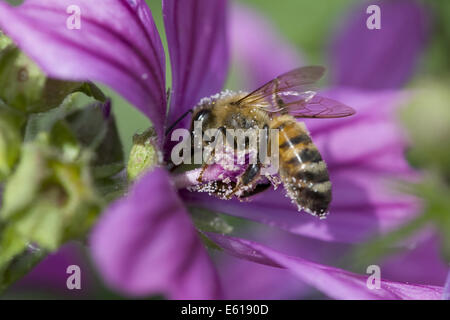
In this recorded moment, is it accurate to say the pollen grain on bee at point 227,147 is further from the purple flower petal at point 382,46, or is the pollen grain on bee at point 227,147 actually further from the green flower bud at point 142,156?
the purple flower petal at point 382,46

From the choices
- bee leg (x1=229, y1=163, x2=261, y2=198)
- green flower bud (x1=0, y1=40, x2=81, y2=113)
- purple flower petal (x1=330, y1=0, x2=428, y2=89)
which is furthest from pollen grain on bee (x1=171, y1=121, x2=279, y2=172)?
purple flower petal (x1=330, y1=0, x2=428, y2=89)

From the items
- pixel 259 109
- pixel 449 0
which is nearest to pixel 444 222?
pixel 259 109

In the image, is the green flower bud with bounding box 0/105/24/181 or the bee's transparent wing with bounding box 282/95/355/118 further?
the bee's transparent wing with bounding box 282/95/355/118

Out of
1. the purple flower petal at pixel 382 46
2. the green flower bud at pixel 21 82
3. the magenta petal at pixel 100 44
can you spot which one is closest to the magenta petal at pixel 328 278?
the magenta petal at pixel 100 44

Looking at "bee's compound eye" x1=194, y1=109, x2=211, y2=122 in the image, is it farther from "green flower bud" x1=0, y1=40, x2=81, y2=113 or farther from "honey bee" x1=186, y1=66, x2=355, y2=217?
"green flower bud" x1=0, y1=40, x2=81, y2=113

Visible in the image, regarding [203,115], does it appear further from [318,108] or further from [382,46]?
[382,46]

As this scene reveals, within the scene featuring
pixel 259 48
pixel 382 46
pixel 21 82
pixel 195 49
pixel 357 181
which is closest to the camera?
pixel 21 82

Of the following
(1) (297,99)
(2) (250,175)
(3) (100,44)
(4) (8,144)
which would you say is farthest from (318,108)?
(4) (8,144)
